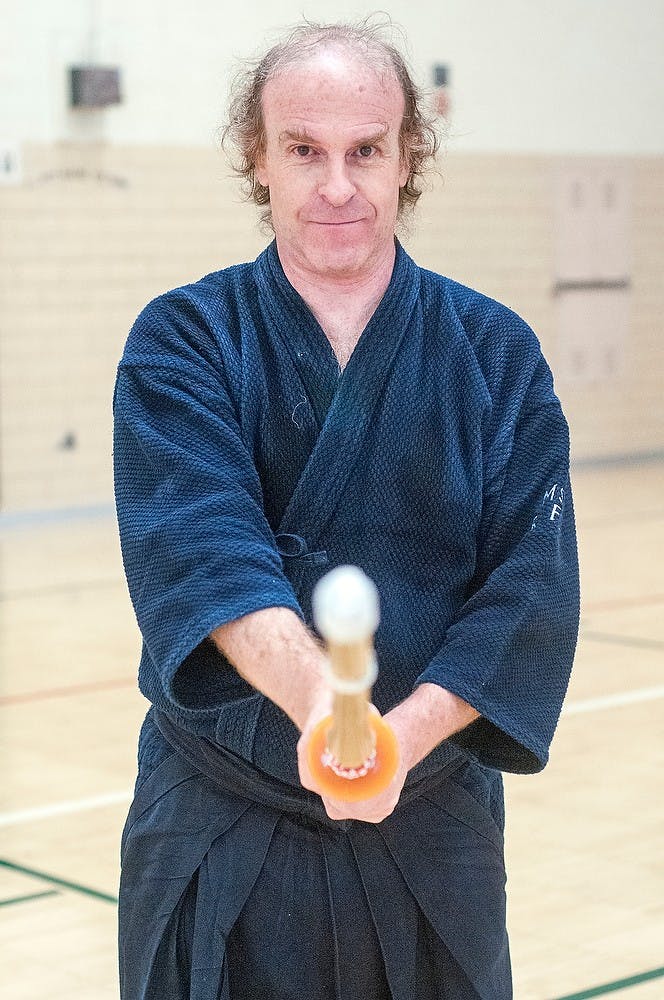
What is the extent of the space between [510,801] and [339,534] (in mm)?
2661

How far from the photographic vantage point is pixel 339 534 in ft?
5.39

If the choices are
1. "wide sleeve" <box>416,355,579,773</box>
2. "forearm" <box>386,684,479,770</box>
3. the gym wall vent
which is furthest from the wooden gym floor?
the gym wall vent

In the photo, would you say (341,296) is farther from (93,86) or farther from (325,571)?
(93,86)

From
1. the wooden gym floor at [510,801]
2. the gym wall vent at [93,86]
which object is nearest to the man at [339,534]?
the wooden gym floor at [510,801]

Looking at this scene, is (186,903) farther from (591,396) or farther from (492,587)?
(591,396)

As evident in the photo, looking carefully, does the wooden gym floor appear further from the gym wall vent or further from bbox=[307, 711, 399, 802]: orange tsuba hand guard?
the gym wall vent

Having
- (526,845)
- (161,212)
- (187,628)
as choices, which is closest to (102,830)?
(526,845)

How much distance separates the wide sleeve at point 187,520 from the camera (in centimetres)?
150

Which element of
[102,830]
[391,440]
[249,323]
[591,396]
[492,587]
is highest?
[249,323]

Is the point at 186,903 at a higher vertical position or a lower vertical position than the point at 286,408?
lower

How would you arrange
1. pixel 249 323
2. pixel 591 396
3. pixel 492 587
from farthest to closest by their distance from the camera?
pixel 591 396 → pixel 249 323 → pixel 492 587

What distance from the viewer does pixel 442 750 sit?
5.49ft

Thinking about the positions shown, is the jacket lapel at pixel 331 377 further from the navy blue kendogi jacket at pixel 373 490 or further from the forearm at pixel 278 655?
the forearm at pixel 278 655

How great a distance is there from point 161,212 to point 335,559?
8.18m
